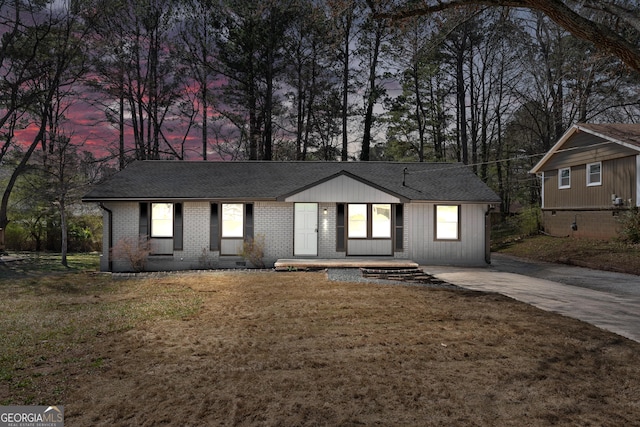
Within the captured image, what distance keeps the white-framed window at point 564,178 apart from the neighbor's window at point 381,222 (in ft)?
42.8

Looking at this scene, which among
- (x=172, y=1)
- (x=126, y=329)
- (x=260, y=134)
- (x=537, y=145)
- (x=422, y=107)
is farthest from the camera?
(x=537, y=145)

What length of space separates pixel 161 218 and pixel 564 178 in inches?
856

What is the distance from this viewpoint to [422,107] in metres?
30.1

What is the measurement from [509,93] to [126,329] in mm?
30897

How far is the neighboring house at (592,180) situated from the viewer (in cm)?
1747

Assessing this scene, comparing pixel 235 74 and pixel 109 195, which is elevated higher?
pixel 235 74

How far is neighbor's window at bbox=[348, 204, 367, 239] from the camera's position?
49.4ft

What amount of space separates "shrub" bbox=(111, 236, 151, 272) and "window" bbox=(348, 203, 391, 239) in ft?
26.2

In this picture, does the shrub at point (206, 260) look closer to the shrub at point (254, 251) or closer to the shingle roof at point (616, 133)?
the shrub at point (254, 251)

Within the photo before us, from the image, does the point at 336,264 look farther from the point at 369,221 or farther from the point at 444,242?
the point at 444,242

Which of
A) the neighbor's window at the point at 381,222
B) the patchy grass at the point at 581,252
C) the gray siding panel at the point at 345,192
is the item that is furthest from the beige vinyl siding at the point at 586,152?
the gray siding panel at the point at 345,192

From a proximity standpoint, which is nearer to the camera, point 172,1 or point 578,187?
point 578,187

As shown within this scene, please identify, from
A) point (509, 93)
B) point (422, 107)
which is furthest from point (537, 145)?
point (422, 107)

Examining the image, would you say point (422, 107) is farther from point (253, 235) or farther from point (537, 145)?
point (253, 235)
